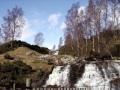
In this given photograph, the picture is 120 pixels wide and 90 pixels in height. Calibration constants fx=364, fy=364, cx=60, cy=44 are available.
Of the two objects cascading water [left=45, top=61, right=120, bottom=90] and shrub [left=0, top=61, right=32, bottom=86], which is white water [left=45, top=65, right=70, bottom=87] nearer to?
cascading water [left=45, top=61, right=120, bottom=90]

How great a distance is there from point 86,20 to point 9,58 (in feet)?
58.2

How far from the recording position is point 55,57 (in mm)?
48969

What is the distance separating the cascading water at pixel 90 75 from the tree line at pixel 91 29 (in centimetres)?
1542

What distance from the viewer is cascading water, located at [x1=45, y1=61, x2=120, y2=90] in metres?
35.1

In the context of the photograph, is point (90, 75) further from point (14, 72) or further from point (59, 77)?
point (14, 72)

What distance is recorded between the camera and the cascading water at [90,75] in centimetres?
3512

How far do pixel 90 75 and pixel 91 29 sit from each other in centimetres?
2407

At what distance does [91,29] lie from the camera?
59656mm

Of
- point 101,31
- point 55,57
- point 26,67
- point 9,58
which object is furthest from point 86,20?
point 26,67

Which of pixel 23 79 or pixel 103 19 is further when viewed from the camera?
pixel 103 19

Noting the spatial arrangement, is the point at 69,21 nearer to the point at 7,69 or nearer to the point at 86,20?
the point at 86,20

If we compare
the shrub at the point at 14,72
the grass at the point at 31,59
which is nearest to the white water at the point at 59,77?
the grass at the point at 31,59

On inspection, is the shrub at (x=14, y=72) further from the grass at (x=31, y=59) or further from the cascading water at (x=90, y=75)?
the cascading water at (x=90, y=75)

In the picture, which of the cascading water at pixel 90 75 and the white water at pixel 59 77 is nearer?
the cascading water at pixel 90 75
